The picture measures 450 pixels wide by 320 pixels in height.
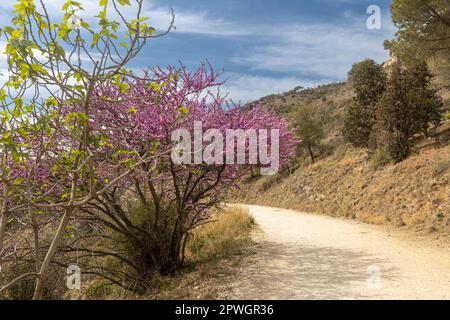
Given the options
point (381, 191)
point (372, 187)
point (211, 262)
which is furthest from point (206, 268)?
point (372, 187)

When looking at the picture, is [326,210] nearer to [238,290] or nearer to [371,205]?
[371,205]

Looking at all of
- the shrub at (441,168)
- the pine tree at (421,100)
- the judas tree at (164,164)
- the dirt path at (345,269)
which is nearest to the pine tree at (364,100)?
the pine tree at (421,100)

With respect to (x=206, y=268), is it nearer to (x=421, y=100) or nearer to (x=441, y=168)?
(x=441, y=168)

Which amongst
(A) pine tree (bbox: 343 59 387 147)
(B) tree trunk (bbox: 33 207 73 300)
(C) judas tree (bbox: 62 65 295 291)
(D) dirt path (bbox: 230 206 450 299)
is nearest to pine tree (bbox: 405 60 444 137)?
(A) pine tree (bbox: 343 59 387 147)

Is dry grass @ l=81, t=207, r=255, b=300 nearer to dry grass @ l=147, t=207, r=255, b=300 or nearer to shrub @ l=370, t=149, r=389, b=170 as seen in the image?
dry grass @ l=147, t=207, r=255, b=300

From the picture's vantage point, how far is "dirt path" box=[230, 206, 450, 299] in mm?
6059

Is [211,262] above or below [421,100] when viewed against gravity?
below

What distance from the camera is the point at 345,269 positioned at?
7.55m

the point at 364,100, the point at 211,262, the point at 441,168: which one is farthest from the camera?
the point at 364,100

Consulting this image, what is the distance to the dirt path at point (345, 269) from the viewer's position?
6.06 metres

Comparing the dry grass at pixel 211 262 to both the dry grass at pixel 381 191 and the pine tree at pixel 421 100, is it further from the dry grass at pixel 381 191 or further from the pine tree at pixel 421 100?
the pine tree at pixel 421 100

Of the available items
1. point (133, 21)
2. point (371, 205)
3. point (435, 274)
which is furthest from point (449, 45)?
point (133, 21)

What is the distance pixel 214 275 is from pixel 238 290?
3.83ft
